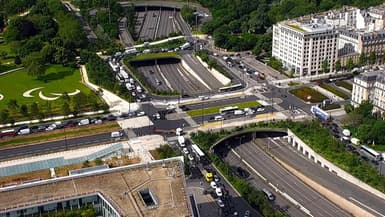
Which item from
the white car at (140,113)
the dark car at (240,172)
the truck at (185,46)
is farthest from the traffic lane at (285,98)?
the truck at (185,46)

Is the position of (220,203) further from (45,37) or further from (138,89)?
(45,37)

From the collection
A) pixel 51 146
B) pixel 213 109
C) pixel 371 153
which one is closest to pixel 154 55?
pixel 213 109

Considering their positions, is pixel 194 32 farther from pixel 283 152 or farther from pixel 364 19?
pixel 283 152

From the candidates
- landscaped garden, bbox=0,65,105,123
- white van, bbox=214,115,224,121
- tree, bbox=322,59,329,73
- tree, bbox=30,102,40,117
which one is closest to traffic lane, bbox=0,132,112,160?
landscaped garden, bbox=0,65,105,123

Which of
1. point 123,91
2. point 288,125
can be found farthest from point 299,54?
point 123,91

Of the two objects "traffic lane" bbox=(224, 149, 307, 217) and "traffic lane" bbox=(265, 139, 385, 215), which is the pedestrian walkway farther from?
"traffic lane" bbox=(265, 139, 385, 215)

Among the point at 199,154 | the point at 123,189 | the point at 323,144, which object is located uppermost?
the point at 123,189
